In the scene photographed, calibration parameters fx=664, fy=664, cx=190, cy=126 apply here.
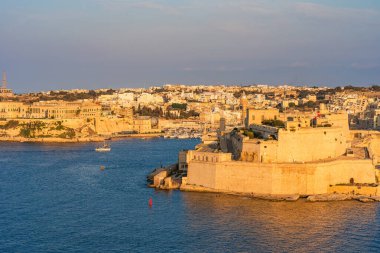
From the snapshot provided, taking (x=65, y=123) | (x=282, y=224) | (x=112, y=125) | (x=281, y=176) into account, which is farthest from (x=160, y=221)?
(x=112, y=125)

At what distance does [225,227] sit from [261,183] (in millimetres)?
3737

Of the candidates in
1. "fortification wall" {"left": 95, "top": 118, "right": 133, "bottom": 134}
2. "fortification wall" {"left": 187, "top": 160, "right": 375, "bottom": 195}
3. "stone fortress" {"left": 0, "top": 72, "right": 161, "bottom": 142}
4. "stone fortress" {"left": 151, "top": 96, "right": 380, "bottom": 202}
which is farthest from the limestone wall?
"fortification wall" {"left": 95, "top": 118, "right": 133, "bottom": 134}

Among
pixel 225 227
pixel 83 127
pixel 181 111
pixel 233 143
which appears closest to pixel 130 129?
pixel 83 127

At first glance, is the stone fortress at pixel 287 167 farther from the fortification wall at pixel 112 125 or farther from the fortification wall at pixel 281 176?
the fortification wall at pixel 112 125

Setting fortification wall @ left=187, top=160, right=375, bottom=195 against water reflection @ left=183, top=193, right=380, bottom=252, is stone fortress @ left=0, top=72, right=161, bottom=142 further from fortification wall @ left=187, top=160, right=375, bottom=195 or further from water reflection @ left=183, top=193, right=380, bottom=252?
water reflection @ left=183, top=193, right=380, bottom=252

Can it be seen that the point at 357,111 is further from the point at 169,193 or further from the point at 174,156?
the point at 169,193

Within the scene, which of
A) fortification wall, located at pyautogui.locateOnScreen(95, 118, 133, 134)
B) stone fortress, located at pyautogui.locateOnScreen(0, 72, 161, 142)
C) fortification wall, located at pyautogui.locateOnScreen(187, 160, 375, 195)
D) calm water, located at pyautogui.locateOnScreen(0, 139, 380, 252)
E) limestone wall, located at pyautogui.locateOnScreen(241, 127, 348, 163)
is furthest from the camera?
fortification wall, located at pyautogui.locateOnScreen(95, 118, 133, 134)

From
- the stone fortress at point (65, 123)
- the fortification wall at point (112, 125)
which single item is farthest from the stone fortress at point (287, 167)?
the fortification wall at point (112, 125)

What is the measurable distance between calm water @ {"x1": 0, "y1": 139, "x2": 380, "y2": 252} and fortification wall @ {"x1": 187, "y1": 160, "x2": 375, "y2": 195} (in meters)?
0.60

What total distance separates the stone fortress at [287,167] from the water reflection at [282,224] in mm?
636

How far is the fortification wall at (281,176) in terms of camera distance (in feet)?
63.5

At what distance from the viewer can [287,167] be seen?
19.3 meters

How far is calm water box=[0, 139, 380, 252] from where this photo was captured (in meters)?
14.8

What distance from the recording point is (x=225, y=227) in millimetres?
16125
